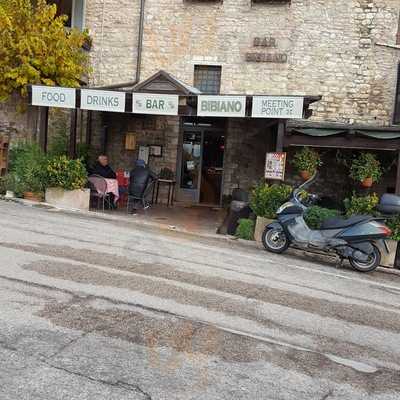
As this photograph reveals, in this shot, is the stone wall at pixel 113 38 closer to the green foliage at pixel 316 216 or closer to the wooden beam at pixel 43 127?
the wooden beam at pixel 43 127

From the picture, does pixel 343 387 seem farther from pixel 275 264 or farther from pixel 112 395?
pixel 275 264

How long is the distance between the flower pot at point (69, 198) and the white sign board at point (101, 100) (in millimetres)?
2041

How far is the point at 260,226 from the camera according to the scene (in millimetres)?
10898

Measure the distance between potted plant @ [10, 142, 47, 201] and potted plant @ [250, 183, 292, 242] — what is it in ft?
17.5

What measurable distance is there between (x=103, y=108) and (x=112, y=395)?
31.3 ft

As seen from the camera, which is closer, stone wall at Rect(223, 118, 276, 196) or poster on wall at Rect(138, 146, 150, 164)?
stone wall at Rect(223, 118, 276, 196)

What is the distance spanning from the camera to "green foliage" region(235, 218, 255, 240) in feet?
36.2

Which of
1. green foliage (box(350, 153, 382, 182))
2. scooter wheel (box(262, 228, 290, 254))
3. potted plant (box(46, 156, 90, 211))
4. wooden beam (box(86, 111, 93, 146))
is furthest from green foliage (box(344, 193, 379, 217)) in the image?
wooden beam (box(86, 111, 93, 146))

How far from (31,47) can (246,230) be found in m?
7.47

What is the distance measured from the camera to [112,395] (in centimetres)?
348

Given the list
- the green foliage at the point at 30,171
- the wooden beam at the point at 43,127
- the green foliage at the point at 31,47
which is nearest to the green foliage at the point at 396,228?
the green foliage at the point at 30,171

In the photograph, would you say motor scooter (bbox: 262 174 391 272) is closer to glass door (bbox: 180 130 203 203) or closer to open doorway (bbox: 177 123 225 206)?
open doorway (bbox: 177 123 225 206)

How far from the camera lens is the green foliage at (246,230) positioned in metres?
11.0

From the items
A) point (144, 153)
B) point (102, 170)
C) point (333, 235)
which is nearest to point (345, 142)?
point (333, 235)
